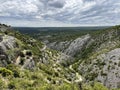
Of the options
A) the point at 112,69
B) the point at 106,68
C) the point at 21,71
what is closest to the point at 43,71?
the point at 21,71

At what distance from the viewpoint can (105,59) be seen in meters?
124

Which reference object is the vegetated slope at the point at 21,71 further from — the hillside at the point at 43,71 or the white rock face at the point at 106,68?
the white rock face at the point at 106,68

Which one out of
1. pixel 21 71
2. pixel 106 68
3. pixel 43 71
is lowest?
pixel 106 68

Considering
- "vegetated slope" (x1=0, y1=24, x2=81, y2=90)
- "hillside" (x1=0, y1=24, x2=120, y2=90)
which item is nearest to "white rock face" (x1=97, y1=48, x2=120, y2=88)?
"hillside" (x1=0, y1=24, x2=120, y2=90)

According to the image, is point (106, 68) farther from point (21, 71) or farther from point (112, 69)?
point (21, 71)

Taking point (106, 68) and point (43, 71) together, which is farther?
point (106, 68)

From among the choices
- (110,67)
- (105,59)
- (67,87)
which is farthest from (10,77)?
(105,59)

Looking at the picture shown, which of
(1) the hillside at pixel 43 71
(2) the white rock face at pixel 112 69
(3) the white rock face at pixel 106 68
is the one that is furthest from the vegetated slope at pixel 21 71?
(3) the white rock face at pixel 106 68

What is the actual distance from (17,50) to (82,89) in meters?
41.2

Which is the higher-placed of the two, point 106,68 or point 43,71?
point 43,71

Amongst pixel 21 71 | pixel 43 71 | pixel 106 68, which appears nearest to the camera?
pixel 21 71

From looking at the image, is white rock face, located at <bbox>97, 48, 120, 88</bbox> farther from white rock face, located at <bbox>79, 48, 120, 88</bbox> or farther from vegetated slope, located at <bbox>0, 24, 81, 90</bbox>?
vegetated slope, located at <bbox>0, 24, 81, 90</bbox>

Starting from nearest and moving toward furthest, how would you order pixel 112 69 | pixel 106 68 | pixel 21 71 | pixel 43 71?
pixel 21 71 < pixel 43 71 < pixel 112 69 < pixel 106 68

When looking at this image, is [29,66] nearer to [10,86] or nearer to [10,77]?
[10,77]
